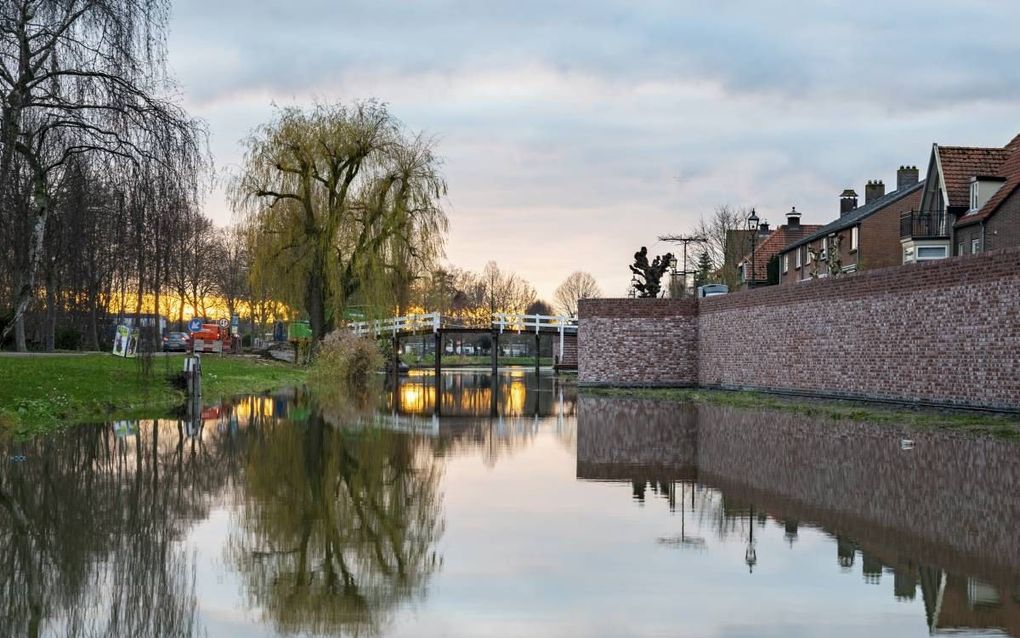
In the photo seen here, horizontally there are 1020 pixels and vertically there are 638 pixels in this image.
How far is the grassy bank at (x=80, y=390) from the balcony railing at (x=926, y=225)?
23.6 metres

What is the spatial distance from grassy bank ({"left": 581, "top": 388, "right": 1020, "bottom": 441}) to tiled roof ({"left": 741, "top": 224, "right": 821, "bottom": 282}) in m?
31.8

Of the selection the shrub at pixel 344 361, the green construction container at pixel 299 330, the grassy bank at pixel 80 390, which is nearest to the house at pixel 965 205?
the shrub at pixel 344 361

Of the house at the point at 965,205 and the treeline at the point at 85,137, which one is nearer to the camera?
the treeline at the point at 85,137

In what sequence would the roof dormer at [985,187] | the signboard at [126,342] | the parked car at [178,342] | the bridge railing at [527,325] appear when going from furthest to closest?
the parked car at [178,342], the bridge railing at [527,325], the roof dormer at [985,187], the signboard at [126,342]

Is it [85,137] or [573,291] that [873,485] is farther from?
[573,291]

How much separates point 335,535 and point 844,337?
66.1 ft

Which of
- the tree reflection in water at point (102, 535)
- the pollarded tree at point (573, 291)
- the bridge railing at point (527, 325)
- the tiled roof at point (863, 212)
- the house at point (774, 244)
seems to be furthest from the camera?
the pollarded tree at point (573, 291)

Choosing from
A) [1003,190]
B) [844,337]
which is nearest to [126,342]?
[844,337]

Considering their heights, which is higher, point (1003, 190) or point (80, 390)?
point (1003, 190)

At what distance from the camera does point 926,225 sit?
42031 mm

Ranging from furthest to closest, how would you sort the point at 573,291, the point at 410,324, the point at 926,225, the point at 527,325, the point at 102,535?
the point at 573,291 < the point at 410,324 < the point at 527,325 < the point at 926,225 < the point at 102,535

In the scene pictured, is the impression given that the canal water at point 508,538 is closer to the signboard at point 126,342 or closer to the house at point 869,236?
the signboard at point 126,342

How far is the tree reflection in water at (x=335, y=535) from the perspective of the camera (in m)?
7.09

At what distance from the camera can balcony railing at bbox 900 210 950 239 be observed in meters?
40.6
